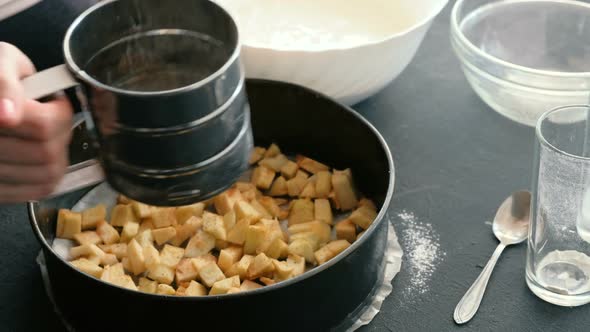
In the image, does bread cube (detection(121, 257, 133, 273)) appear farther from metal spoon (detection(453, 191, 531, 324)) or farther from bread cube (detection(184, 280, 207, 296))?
metal spoon (detection(453, 191, 531, 324))

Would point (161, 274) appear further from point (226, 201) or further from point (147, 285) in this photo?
point (226, 201)

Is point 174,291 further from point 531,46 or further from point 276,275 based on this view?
point 531,46

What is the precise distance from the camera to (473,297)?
94cm

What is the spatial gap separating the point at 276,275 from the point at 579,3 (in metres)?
0.70

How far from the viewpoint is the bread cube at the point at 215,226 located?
3.33 feet

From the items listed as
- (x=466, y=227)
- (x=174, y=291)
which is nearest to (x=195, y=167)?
(x=174, y=291)

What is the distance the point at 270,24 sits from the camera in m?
1.27

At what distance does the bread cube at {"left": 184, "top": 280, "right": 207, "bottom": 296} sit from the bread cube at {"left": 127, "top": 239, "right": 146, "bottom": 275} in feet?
0.22

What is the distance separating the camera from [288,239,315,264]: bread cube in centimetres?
98

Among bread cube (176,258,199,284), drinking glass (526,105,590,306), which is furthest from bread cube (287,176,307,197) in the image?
drinking glass (526,105,590,306)

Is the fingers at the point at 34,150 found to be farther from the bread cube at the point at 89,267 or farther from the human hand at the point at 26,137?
the bread cube at the point at 89,267

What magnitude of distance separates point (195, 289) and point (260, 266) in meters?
0.08

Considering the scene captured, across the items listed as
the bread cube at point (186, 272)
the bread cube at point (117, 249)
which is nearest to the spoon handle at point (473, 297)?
the bread cube at point (186, 272)

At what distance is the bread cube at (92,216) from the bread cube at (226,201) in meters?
0.15
